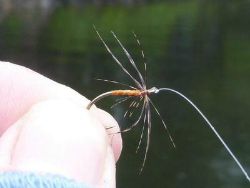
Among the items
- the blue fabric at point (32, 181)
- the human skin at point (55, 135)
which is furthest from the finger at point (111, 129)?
the blue fabric at point (32, 181)

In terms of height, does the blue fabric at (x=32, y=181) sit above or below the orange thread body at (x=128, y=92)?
below

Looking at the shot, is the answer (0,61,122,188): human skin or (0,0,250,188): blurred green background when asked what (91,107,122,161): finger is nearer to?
(0,61,122,188): human skin

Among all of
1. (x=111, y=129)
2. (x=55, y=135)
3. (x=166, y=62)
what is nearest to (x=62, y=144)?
(x=55, y=135)

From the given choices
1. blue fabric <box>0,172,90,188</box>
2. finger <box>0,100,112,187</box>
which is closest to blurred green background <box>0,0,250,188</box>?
finger <box>0,100,112,187</box>

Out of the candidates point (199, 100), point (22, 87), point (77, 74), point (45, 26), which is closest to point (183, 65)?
point (77, 74)

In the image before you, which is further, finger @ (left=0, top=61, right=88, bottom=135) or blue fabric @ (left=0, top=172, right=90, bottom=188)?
finger @ (left=0, top=61, right=88, bottom=135)

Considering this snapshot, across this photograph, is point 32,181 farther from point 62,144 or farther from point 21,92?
point 21,92

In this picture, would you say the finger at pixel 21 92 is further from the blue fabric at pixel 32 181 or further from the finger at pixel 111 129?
the blue fabric at pixel 32 181
